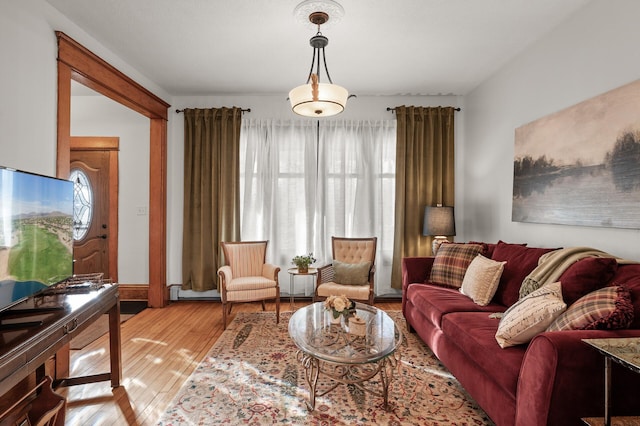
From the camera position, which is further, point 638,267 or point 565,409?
point 638,267

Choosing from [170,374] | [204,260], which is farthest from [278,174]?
[170,374]

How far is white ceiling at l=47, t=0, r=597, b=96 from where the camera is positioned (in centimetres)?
257

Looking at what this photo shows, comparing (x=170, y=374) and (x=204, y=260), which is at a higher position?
(x=204, y=260)

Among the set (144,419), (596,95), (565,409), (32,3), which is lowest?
(144,419)

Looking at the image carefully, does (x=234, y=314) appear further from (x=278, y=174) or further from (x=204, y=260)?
(x=278, y=174)

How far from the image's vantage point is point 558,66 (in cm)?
281

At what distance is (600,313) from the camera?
156cm

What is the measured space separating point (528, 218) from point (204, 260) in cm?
380

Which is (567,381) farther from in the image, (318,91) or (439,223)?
(439,223)

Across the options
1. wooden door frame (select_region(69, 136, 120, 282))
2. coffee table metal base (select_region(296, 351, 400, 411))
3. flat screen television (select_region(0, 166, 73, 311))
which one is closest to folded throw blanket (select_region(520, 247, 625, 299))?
coffee table metal base (select_region(296, 351, 400, 411))

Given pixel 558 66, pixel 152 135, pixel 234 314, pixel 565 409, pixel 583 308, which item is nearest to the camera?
pixel 565 409

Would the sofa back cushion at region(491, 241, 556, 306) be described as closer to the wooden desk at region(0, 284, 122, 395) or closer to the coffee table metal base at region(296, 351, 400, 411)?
the coffee table metal base at region(296, 351, 400, 411)

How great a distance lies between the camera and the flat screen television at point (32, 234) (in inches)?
64.1

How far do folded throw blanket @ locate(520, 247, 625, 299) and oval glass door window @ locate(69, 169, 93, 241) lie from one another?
17.1 ft
